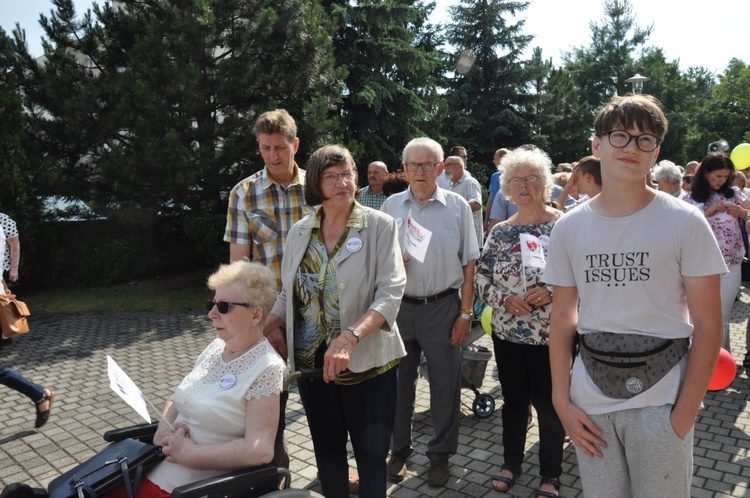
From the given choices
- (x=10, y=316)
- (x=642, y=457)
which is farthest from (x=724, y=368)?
(x=10, y=316)

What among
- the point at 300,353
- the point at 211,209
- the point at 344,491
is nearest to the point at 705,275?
the point at 300,353

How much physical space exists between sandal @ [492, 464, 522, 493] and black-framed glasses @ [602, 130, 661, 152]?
250 centimetres

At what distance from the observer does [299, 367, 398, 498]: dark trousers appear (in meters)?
2.94

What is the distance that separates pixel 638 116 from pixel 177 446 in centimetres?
220

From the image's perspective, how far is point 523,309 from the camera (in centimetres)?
344

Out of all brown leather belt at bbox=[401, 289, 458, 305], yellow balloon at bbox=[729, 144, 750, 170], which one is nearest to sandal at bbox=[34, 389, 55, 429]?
brown leather belt at bbox=[401, 289, 458, 305]

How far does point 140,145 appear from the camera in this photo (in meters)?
10.1

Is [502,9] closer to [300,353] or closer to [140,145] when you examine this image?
[140,145]

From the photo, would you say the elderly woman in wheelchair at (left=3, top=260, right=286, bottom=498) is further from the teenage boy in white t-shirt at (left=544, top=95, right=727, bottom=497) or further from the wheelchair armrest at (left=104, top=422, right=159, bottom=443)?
the teenage boy in white t-shirt at (left=544, top=95, right=727, bottom=497)

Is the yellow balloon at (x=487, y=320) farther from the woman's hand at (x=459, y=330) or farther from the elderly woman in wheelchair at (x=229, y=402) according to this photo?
the elderly woman in wheelchair at (x=229, y=402)

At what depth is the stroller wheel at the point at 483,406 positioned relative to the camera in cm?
486

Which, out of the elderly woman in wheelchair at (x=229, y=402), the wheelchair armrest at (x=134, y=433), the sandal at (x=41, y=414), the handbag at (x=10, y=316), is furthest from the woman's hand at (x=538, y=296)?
the handbag at (x=10, y=316)

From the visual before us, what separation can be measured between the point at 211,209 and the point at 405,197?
330 inches

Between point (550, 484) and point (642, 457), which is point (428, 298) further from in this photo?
point (642, 457)
